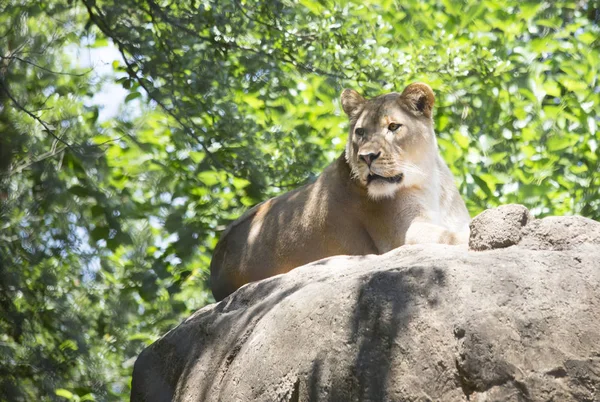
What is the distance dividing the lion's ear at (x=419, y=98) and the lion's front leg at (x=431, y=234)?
1010mm

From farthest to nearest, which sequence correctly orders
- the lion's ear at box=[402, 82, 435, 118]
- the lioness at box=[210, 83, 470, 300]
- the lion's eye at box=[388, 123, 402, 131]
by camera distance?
the lion's ear at box=[402, 82, 435, 118] < the lion's eye at box=[388, 123, 402, 131] < the lioness at box=[210, 83, 470, 300]

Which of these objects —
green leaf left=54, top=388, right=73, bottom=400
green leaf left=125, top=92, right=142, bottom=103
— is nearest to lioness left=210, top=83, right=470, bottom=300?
green leaf left=54, top=388, right=73, bottom=400

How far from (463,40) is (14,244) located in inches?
267

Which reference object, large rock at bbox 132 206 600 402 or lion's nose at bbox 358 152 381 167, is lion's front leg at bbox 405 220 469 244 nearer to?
lion's nose at bbox 358 152 381 167

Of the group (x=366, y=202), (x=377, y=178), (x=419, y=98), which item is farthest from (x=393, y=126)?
(x=366, y=202)

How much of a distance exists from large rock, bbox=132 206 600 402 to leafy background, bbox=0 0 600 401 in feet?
5.78

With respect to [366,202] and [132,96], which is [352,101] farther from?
[132,96]

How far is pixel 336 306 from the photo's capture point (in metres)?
4.55

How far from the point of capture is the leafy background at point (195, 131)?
7.23 meters

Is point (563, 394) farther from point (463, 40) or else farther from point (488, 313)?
point (463, 40)

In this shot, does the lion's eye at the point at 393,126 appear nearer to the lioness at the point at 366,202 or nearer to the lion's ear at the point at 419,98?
the lioness at the point at 366,202

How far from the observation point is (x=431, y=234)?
20.6ft

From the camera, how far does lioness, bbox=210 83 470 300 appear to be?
6730mm

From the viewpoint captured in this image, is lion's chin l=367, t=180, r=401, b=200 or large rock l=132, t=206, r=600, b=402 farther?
lion's chin l=367, t=180, r=401, b=200
